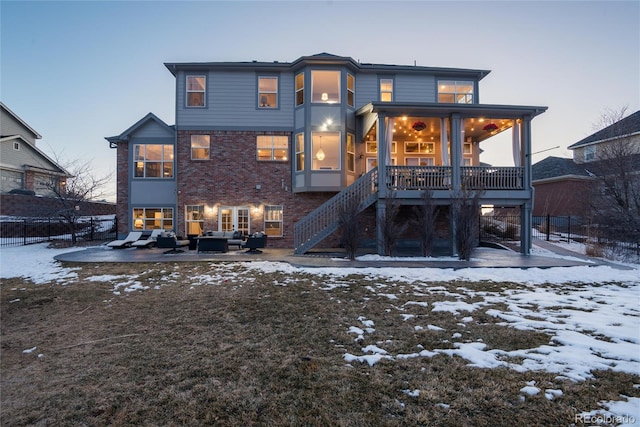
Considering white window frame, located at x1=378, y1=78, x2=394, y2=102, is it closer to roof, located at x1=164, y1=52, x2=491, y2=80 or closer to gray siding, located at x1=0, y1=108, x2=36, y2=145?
roof, located at x1=164, y1=52, x2=491, y2=80

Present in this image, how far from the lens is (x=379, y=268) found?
906cm

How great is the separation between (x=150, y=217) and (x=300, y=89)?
33.2 ft

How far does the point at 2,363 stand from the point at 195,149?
12.9 meters

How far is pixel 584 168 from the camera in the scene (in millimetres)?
19016

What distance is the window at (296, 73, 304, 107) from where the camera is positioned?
14.7 m

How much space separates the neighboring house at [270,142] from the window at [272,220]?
5 cm

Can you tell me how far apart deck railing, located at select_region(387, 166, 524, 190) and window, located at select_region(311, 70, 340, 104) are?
5189 mm

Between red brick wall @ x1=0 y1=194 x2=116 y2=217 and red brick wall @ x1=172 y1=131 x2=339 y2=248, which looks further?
red brick wall @ x1=0 y1=194 x2=116 y2=217

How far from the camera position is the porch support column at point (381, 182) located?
1128 centimetres

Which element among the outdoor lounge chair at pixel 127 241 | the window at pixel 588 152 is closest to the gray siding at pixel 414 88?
the outdoor lounge chair at pixel 127 241

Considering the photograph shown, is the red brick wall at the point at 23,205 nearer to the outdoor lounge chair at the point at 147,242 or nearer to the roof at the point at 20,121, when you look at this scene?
the roof at the point at 20,121

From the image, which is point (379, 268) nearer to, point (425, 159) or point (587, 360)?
point (587, 360)

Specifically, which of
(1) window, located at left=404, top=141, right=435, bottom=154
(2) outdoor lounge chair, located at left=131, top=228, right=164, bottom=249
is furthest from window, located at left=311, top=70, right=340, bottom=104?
(2) outdoor lounge chair, located at left=131, top=228, right=164, bottom=249

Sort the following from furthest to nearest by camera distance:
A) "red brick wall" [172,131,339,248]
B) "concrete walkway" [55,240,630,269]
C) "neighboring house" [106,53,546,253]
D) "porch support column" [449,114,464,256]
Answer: "red brick wall" [172,131,339,248]
"neighboring house" [106,53,546,253]
"porch support column" [449,114,464,256]
"concrete walkway" [55,240,630,269]
